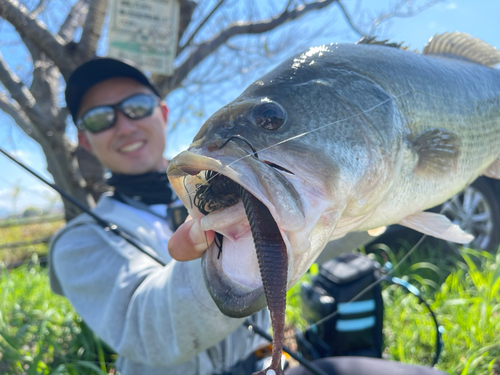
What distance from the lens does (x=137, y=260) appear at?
147 centimetres

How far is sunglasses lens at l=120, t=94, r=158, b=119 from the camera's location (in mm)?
2016

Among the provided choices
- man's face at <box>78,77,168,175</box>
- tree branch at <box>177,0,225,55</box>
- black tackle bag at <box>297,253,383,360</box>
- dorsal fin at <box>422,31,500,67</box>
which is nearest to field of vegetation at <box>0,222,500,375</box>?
black tackle bag at <box>297,253,383,360</box>

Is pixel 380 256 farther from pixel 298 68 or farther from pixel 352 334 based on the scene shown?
pixel 298 68

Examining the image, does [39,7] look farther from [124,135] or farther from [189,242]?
[189,242]

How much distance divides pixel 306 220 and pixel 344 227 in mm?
303

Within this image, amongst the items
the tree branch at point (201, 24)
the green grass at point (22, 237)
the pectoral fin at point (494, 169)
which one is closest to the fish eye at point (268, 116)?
the pectoral fin at point (494, 169)

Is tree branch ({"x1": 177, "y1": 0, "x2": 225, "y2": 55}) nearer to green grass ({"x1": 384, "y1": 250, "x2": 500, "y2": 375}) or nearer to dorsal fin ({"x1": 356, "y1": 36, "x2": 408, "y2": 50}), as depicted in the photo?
dorsal fin ({"x1": 356, "y1": 36, "x2": 408, "y2": 50})

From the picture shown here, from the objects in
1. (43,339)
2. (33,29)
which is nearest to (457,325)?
(43,339)

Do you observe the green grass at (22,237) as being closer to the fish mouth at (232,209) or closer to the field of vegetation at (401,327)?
the field of vegetation at (401,327)

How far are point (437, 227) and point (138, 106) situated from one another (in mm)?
1826

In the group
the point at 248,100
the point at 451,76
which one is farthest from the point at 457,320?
the point at 248,100

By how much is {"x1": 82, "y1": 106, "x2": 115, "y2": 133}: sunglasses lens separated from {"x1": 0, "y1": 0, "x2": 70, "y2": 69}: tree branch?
1557 millimetres

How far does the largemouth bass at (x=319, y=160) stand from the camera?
596 mm

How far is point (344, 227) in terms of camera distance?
2.87ft
